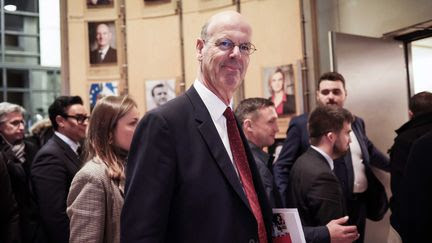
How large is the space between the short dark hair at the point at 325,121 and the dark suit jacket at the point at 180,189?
1294 millimetres

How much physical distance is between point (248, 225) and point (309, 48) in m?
4.32

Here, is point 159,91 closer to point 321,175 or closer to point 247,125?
point 247,125

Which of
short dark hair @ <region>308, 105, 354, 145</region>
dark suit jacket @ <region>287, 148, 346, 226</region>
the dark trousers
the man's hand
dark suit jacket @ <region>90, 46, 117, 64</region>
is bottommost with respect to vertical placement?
the dark trousers

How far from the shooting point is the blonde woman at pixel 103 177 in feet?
6.03

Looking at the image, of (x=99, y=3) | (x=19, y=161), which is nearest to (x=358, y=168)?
(x=19, y=161)

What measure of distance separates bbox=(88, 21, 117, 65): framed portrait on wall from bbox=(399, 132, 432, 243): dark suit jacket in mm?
5225

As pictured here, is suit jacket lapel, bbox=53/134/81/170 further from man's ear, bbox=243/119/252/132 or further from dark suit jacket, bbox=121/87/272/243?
dark suit jacket, bbox=121/87/272/243

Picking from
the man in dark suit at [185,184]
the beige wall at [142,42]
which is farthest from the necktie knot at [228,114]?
the beige wall at [142,42]

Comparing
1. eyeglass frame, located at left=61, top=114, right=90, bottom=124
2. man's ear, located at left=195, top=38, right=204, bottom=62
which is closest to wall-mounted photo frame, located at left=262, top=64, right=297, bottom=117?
eyeglass frame, located at left=61, top=114, right=90, bottom=124

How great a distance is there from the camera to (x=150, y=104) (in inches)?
253

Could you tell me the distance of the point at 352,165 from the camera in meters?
3.26

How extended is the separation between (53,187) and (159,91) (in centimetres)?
371

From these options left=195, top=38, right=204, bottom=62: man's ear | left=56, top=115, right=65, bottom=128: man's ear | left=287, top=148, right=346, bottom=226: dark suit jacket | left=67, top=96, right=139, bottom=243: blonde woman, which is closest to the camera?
left=195, top=38, right=204, bottom=62: man's ear

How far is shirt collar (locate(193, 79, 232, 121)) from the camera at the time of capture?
1543mm
